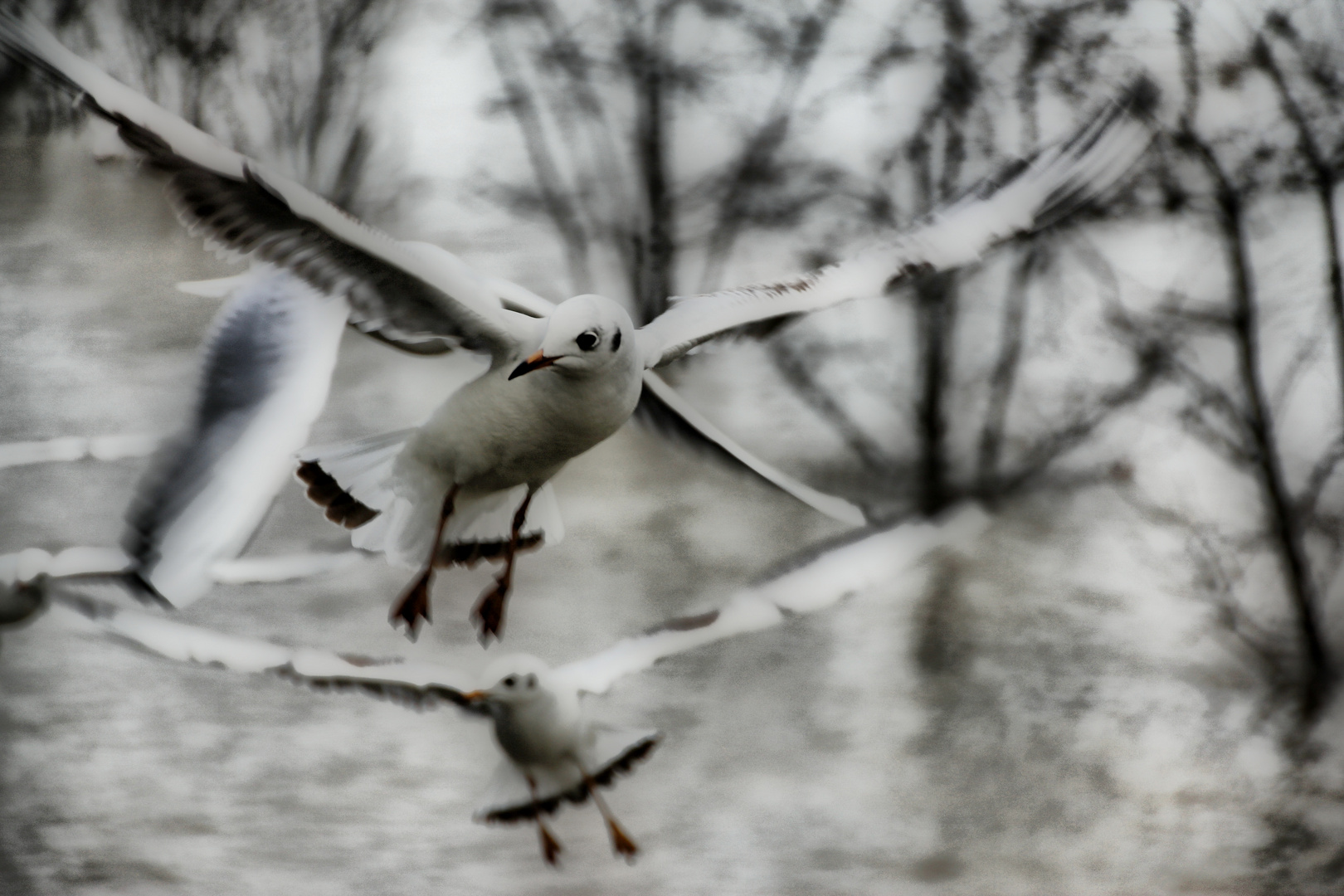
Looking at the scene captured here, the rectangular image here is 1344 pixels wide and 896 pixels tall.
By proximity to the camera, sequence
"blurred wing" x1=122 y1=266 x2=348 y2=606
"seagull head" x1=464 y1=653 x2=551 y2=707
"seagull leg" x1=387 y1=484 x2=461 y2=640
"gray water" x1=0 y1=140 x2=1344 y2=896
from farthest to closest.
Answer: "gray water" x1=0 y1=140 x2=1344 y2=896
"seagull head" x1=464 y1=653 x2=551 y2=707
"blurred wing" x1=122 y1=266 x2=348 y2=606
"seagull leg" x1=387 y1=484 x2=461 y2=640

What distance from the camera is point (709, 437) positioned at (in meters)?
1.22

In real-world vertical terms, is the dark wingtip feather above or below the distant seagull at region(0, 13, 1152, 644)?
below

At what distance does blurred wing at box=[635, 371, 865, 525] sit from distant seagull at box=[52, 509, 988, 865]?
0.05 meters

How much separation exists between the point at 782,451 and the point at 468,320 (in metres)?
0.56

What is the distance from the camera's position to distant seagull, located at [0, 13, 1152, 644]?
27.7 inches

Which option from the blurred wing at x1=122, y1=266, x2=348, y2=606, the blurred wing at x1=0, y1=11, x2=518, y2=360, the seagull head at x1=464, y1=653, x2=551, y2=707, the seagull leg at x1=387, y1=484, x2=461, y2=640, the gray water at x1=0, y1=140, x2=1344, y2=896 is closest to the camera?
the blurred wing at x1=0, y1=11, x2=518, y2=360

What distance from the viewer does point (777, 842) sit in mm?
1276

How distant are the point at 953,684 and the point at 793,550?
0.24 metres

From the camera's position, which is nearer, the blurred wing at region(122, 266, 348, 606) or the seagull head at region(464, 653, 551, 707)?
the blurred wing at region(122, 266, 348, 606)

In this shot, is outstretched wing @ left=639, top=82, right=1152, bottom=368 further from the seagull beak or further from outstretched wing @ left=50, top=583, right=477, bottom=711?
outstretched wing @ left=50, top=583, right=477, bottom=711

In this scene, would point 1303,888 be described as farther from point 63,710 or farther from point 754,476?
point 63,710

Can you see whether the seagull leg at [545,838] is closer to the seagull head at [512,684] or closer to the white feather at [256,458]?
the seagull head at [512,684]

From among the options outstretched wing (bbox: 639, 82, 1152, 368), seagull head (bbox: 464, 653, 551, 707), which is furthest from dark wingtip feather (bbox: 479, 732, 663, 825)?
outstretched wing (bbox: 639, 82, 1152, 368)

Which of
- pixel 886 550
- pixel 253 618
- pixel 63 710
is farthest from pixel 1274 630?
pixel 63 710
